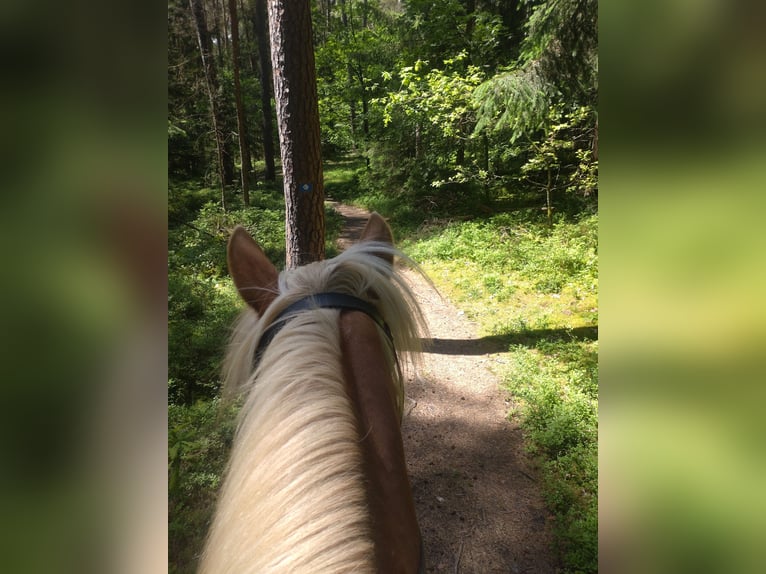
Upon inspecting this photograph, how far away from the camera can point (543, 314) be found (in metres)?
6.26

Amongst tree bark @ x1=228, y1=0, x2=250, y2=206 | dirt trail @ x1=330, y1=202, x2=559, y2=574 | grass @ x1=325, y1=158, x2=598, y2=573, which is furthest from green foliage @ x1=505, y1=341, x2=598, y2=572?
tree bark @ x1=228, y1=0, x2=250, y2=206

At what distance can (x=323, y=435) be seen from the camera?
3.37 ft

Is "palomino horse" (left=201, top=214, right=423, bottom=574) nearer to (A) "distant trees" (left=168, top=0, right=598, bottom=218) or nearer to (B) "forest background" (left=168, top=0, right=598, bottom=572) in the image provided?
(B) "forest background" (left=168, top=0, right=598, bottom=572)

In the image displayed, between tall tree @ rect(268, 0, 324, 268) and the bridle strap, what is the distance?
2329mm

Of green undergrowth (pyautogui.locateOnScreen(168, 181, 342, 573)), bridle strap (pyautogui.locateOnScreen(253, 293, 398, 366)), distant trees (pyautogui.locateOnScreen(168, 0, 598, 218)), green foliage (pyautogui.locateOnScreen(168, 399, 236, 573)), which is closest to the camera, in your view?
bridle strap (pyautogui.locateOnScreen(253, 293, 398, 366))

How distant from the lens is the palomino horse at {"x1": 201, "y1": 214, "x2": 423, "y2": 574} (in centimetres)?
88

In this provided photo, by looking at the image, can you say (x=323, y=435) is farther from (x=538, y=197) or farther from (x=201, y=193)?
(x=201, y=193)

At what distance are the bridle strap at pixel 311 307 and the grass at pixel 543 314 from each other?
8.74 ft

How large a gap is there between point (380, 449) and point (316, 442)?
0.20 meters

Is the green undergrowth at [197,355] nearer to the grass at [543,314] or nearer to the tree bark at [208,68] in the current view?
the tree bark at [208,68]

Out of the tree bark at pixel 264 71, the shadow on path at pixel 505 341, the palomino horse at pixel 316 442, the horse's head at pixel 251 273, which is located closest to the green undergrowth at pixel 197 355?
the horse's head at pixel 251 273
